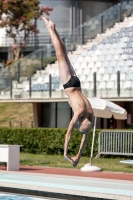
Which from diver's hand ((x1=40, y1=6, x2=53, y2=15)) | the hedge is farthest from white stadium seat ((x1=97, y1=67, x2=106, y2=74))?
diver's hand ((x1=40, y1=6, x2=53, y2=15))

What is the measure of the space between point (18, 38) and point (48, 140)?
71.7 feet

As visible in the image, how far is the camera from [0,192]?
16.5m

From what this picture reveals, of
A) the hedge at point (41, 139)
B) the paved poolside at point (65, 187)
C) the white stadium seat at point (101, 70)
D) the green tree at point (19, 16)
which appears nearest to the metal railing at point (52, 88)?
the white stadium seat at point (101, 70)

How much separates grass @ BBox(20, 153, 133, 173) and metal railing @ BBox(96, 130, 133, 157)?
0.44 m

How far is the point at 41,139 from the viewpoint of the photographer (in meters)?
29.5

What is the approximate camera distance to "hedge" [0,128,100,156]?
27.8 meters

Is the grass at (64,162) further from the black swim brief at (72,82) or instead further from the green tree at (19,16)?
the green tree at (19,16)

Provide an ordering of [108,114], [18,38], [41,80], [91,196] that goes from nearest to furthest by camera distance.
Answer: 1. [91,196]
2. [108,114]
3. [41,80]
4. [18,38]

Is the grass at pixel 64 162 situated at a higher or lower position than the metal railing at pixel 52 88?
lower

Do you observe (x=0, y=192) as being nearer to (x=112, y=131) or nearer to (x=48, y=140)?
(x=112, y=131)

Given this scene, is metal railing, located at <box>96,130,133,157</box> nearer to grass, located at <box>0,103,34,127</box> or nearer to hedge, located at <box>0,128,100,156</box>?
hedge, located at <box>0,128,100,156</box>

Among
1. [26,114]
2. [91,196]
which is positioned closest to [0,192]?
[91,196]

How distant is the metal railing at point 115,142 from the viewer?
2483cm

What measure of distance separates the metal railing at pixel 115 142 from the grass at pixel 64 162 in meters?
0.44
